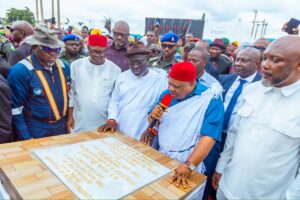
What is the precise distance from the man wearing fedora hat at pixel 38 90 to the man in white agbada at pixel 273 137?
1764 mm

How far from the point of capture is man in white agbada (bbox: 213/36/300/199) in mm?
1424

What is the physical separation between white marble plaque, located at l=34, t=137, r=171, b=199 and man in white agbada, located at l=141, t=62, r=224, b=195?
1.04 ft

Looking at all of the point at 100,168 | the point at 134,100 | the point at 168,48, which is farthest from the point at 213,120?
the point at 168,48

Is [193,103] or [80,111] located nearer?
[193,103]

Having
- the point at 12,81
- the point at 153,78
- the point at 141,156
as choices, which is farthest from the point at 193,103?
the point at 12,81

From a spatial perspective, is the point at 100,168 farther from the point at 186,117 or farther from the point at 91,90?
the point at 91,90

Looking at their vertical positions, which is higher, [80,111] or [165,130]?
[165,130]

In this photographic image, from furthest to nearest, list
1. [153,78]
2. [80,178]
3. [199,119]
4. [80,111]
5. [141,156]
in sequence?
[80,111], [153,78], [199,119], [141,156], [80,178]

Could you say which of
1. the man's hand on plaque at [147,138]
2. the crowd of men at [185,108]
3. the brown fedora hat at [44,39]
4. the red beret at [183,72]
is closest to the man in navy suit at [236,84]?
the crowd of men at [185,108]

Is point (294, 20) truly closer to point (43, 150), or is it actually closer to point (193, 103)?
point (193, 103)

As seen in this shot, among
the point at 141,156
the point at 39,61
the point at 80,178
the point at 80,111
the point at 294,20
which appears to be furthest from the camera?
the point at 294,20

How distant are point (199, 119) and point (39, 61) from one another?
1627 millimetres

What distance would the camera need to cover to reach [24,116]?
2213 mm

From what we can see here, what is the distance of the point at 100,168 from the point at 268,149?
1079 mm
